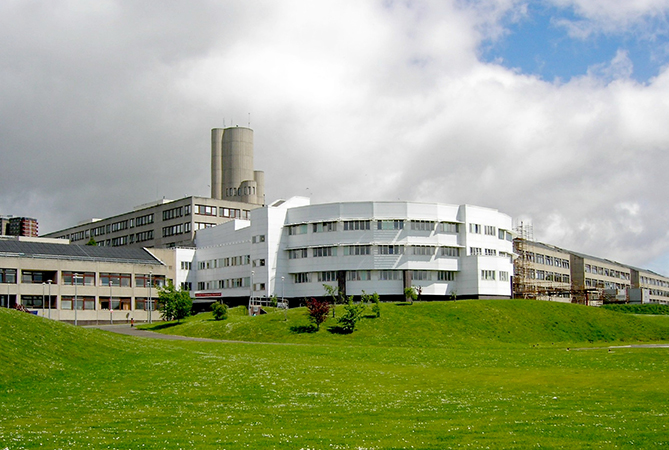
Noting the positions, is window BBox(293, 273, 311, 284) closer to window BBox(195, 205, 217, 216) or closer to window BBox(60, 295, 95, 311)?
window BBox(60, 295, 95, 311)

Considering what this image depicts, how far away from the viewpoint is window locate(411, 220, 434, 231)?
324 ft

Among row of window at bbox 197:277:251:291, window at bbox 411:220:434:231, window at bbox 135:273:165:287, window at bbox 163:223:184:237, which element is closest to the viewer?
window at bbox 411:220:434:231

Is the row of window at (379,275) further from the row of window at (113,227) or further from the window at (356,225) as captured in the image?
the row of window at (113,227)

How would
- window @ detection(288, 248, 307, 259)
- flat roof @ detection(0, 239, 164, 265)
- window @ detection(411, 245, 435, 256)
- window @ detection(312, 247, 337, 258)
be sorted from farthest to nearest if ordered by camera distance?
flat roof @ detection(0, 239, 164, 265)
window @ detection(288, 248, 307, 259)
window @ detection(312, 247, 337, 258)
window @ detection(411, 245, 435, 256)

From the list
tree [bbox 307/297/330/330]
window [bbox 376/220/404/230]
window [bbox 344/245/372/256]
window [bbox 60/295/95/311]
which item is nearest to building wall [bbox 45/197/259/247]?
window [bbox 60/295/95/311]

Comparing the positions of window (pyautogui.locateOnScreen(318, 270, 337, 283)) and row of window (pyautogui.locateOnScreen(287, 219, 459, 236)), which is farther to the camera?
window (pyautogui.locateOnScreen(318, 270, 337, 283))

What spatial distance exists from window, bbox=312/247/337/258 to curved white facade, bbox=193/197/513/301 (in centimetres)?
15

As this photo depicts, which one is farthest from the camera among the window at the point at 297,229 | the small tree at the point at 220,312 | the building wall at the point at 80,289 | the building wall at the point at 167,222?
the building wall at the point at 167,222

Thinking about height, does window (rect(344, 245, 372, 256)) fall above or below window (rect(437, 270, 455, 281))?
above

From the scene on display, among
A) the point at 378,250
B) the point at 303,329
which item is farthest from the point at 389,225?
the point at 303,329

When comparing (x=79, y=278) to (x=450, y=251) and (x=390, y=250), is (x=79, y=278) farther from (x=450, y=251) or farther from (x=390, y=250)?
(x=450, y=251)

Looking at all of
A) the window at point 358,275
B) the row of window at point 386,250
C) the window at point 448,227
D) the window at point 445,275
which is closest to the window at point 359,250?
the row of window at point 386,250

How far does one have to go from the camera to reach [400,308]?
79.8 m

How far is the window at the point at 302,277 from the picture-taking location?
10119 centimetres
